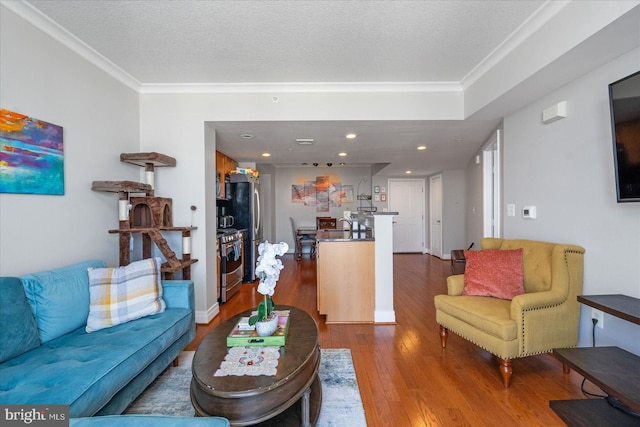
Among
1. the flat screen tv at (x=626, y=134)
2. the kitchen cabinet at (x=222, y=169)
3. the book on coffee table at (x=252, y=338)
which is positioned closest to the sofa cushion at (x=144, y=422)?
the book on coffee table at (x=252, y=338)

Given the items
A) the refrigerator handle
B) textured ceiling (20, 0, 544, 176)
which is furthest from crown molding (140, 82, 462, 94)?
the refrigerator handle

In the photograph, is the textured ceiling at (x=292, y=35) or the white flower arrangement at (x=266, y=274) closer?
the white flower arrangement at (x=266, y=274)

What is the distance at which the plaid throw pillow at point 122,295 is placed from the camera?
6.15 feet

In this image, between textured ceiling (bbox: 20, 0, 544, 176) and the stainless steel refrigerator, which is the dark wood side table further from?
the stainless steel refrigerator

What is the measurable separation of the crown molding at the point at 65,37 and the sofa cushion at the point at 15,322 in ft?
5.78

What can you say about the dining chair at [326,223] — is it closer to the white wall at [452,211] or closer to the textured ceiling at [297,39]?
the white wall at [452,211]

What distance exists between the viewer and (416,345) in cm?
254

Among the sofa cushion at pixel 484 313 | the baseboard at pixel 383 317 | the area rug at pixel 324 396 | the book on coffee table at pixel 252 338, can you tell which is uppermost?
the book on coffee table at pixel 252 338

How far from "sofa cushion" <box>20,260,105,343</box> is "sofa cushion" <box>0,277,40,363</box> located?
0.04 meters

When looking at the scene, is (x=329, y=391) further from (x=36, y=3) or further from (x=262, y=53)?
(x=36, y=3)

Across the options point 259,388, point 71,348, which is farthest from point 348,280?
point 71,348

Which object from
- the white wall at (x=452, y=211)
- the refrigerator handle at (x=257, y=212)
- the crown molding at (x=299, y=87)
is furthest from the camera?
the white wall at (x=452, y=211)

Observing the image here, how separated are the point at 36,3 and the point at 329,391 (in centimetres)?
327

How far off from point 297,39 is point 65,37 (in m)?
1.81
